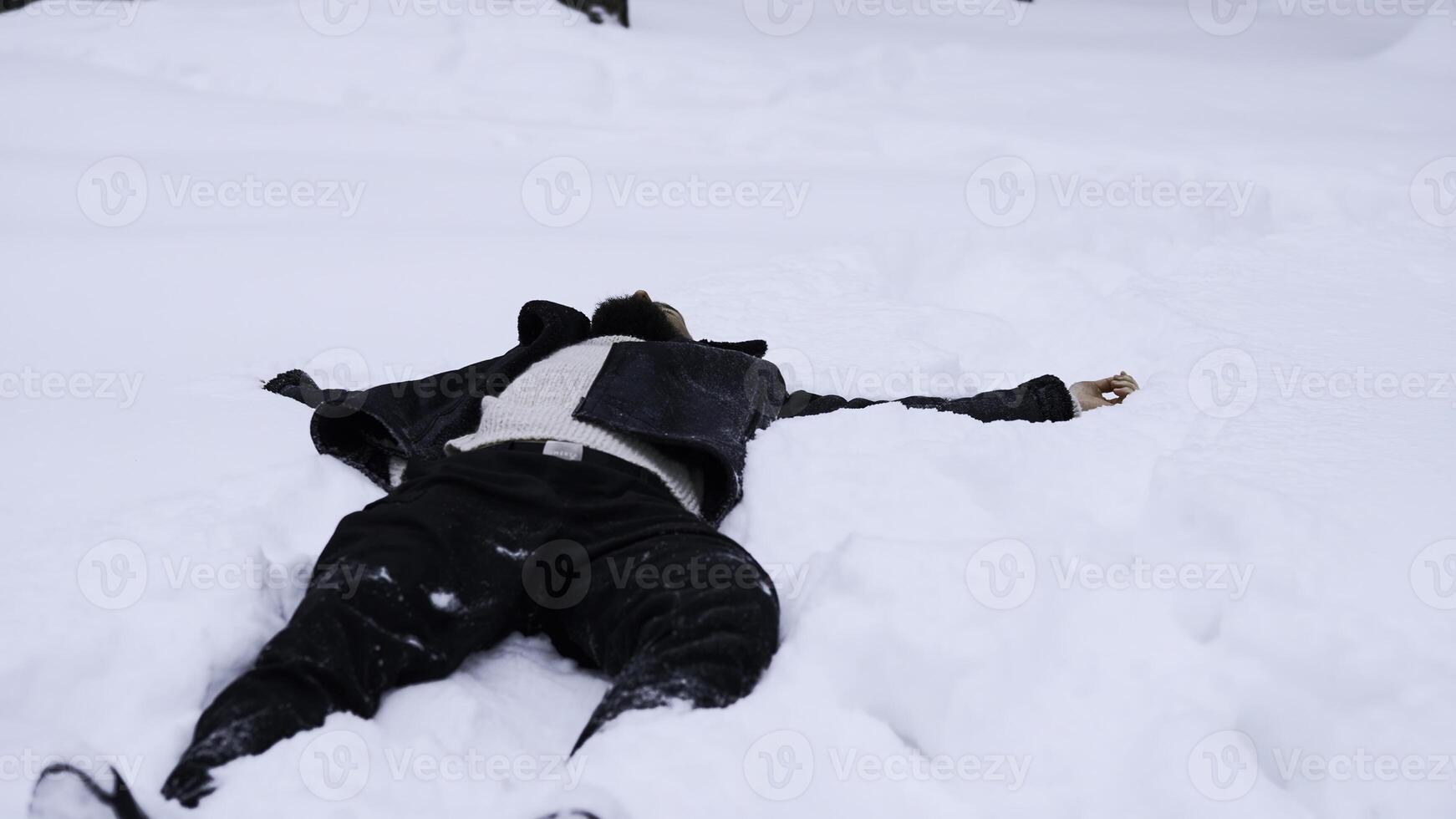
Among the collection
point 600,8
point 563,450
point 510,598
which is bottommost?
point 510,598

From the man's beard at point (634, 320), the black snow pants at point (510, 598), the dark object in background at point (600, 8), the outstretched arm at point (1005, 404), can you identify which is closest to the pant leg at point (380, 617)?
the black snow pants at point (510, 598)

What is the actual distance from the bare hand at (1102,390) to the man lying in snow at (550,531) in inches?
2.6

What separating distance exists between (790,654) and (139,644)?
0.90 m

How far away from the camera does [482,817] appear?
123 cm

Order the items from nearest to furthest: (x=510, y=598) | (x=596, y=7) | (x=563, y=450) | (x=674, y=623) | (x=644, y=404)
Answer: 1. (x=674, y=623)
2. (x=510, y=598)
3. (x=563, y=450)
4. (x=644, y=404)
5. (x=596, y=7)

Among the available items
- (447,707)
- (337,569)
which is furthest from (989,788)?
(337,569)

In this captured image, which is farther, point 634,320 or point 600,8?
point 600,8

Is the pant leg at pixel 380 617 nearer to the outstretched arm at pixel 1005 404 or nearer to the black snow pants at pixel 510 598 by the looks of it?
the black snow pants at pixel 510 598

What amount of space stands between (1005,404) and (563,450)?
0.97 meters

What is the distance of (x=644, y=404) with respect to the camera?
185 centimetres

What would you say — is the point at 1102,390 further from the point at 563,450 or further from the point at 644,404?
the point at 563,450

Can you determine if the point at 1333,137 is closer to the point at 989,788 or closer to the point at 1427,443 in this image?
the point at 1427,443

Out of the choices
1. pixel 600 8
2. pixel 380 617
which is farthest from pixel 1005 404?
pixel 600 8

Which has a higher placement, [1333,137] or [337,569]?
[1333,137]
